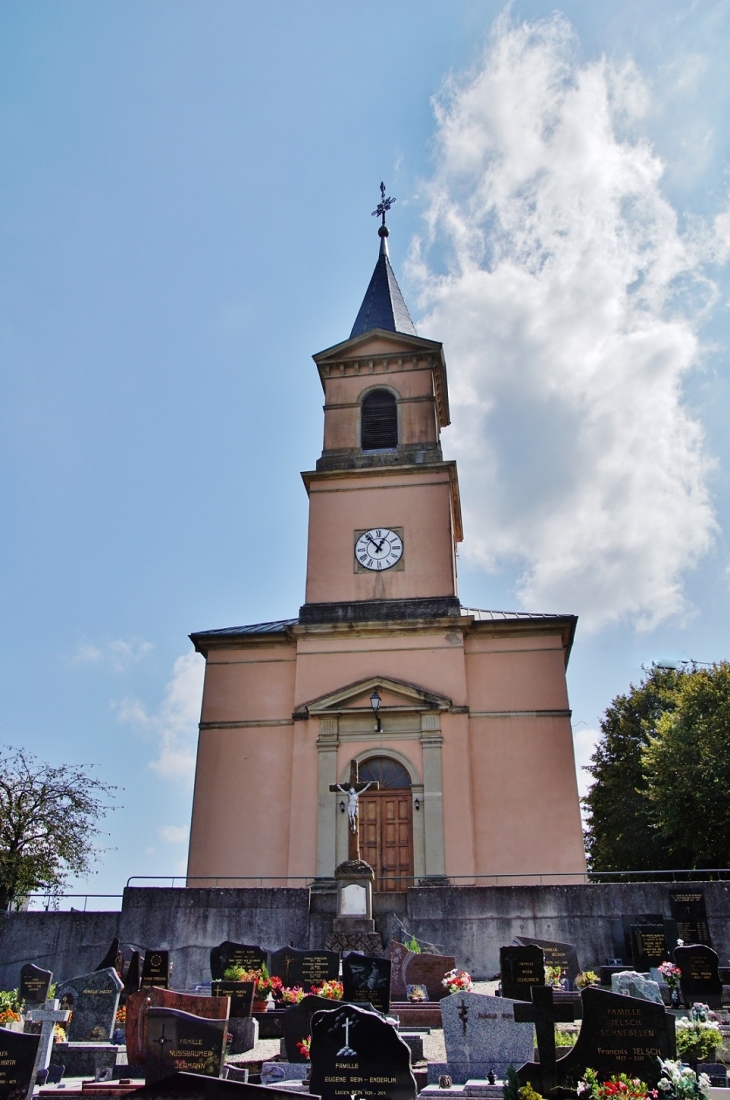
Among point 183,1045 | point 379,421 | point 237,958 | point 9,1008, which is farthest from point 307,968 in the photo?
point 379,421

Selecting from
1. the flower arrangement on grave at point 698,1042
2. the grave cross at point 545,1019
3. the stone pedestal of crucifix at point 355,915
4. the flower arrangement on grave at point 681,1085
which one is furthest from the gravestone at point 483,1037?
the stone pedestal of crucifix at point 355,915

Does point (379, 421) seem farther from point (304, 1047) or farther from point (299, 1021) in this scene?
point (304, 1047)

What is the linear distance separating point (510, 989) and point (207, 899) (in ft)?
23.0

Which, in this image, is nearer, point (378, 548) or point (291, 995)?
point (291, 995)

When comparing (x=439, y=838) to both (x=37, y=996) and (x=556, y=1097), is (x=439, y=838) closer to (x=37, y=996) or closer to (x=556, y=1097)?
(x=37, y=996)

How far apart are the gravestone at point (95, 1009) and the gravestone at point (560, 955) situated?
6.24 metres

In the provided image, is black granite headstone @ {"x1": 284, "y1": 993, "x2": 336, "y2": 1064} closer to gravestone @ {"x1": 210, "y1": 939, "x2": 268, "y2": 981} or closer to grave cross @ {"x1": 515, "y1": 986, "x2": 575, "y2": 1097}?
grave cross @ {"x1": 515, "y1": 986, "x2": 575, "y2": 1097}

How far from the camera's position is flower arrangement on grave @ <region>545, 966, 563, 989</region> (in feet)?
41.4

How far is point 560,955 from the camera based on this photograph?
13.6 metres

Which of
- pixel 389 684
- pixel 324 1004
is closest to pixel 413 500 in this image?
pixel 389 684

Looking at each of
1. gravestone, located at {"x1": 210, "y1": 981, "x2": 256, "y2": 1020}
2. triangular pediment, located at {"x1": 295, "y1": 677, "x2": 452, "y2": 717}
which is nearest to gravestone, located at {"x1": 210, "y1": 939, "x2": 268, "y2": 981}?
gravestone, located at {"x1": 210, "y1": 981, "x2": 256, "y2": 1020}

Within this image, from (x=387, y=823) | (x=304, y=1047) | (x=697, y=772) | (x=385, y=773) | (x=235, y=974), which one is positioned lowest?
(x=304, y=1047)

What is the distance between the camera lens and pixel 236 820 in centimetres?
2112

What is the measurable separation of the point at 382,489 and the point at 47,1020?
16.7 m
